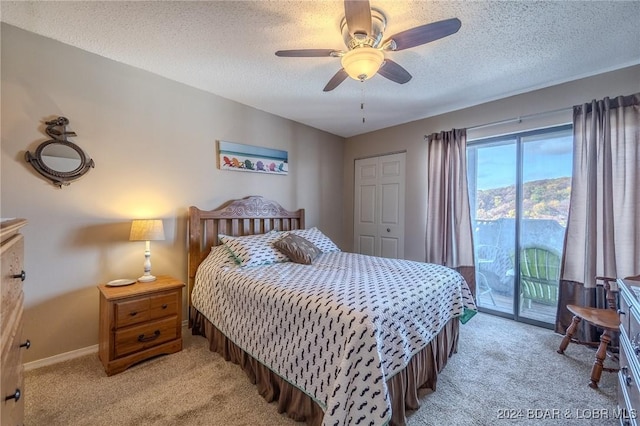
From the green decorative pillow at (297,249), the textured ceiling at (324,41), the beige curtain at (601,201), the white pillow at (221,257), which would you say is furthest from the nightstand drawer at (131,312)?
the beige curtain at (601,201)

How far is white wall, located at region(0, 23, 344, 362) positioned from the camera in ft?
6.52

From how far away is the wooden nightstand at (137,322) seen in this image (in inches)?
76.7

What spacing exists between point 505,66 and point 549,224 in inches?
68.2

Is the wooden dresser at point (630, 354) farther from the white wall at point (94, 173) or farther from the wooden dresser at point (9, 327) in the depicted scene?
the white wall at point (94, 173)

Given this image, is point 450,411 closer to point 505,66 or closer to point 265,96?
point 505,66

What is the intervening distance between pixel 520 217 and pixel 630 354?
6.54 feet

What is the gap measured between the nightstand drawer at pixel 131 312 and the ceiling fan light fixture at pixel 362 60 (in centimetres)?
230

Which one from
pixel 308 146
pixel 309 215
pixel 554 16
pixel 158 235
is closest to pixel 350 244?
pixel 309 215

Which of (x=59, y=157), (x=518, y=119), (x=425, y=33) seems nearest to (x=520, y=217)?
(x=518, y=119)

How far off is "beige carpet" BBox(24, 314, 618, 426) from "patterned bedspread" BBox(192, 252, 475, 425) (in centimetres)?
31

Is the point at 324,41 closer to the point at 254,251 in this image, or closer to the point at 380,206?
the point at 254,251

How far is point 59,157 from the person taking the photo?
2.09m

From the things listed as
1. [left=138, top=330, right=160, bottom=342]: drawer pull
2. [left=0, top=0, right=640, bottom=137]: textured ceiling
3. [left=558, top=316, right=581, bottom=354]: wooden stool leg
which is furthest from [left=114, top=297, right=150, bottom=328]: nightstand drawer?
[left=558, top=316, right=581, bottom=354]: wooden stool leg

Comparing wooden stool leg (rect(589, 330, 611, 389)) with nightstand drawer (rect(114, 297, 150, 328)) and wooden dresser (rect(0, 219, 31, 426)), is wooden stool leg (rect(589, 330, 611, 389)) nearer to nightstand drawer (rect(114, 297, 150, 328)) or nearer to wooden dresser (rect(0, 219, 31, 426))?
wooden dresser (rect(0, 219, 31, 426))
